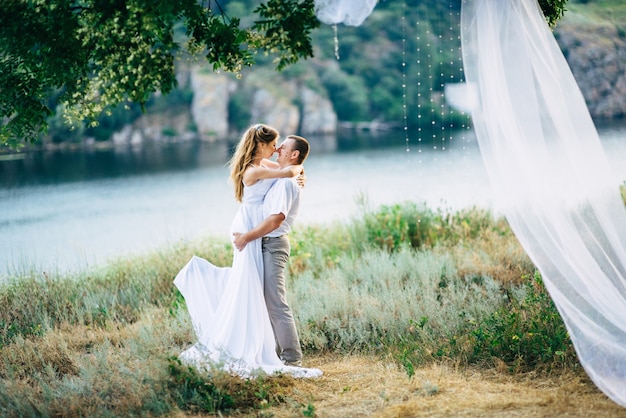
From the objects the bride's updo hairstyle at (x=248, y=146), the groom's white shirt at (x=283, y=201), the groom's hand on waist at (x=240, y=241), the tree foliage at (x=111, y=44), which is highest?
the tree foliage at (x=111, y=44)

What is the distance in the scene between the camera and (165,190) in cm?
2458

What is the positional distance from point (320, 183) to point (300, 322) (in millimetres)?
19596

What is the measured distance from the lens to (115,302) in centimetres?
748

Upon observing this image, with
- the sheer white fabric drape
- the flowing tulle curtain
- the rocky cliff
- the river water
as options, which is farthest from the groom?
the rocky cliff

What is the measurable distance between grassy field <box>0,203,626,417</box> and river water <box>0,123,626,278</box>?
9.99 ft

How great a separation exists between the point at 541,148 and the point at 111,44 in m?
2.97

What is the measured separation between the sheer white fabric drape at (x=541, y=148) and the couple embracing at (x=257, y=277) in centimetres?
141

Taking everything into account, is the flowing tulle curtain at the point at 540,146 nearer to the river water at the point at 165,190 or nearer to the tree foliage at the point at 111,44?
the tree foliage at the point at 111,44

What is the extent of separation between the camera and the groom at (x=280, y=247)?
4.81 m

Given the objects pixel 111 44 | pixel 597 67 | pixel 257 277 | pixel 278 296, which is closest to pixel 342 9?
pixel 111 44

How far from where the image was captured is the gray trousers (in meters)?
4.88

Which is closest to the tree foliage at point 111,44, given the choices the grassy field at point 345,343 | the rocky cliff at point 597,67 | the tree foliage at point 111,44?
the tree foliage at point 111,44

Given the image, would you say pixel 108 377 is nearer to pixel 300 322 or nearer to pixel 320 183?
pixel 300 322

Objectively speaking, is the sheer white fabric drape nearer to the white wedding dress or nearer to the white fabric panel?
the white fabric panel
